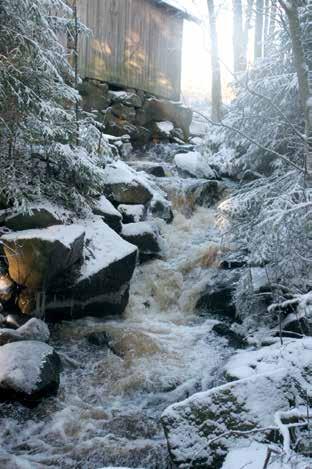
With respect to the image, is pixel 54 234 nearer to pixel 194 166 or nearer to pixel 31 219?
pixel 31 219

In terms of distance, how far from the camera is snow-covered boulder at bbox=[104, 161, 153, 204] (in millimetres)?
10641

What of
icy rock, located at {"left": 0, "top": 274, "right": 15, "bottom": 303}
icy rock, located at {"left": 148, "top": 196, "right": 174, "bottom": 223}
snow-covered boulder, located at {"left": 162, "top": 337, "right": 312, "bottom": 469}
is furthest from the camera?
icy rock, located at {"left": 148, "top": 196, "right": 174, "bottom": 223}

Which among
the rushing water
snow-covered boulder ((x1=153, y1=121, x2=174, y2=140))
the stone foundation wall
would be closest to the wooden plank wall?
the stone foundation wall

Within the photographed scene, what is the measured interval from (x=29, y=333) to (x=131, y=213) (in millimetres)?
4398

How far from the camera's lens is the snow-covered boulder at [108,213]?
9.43 m

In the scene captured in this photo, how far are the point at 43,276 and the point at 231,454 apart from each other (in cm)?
433

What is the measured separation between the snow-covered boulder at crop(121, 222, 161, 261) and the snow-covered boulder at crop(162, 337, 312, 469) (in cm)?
558

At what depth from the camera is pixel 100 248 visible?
8.35 meters

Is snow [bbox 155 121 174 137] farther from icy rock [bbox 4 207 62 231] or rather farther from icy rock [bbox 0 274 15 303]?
icy rock [bbox 0 274 15 303]

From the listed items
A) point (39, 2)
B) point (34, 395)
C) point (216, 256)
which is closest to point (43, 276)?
point (34, 395)

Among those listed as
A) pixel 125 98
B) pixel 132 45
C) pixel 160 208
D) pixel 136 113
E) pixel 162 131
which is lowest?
pixel 160 208

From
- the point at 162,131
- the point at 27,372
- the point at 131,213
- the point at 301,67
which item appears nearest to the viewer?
the point at 301,67

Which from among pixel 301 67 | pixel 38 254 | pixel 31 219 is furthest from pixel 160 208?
pixel 301 67

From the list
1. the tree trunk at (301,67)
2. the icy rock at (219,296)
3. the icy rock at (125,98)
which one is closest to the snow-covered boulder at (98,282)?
the icy rock at (219,296)
